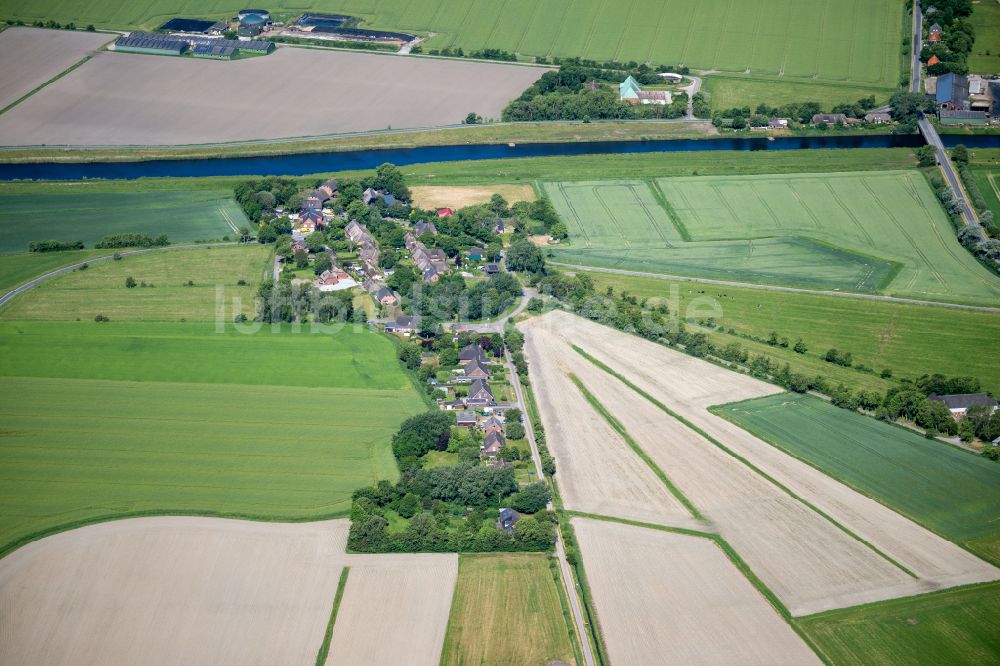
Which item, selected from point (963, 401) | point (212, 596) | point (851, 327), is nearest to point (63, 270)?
point (212, 596)

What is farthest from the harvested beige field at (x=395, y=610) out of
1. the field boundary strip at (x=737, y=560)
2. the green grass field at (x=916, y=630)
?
the green grass field at (x=916, y=630)

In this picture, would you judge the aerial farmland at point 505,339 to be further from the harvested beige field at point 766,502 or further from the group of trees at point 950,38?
the group of trees at point 950,38

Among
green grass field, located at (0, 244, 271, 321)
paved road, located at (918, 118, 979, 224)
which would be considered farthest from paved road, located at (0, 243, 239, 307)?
paved road, located at (918, 118, 979, 224)

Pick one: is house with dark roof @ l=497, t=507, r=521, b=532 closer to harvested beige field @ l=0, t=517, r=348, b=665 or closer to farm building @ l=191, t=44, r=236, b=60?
harvested beige field @ l=0, t=517, r=348, b=665

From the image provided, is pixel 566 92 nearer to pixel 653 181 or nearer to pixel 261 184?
pixel 653 181

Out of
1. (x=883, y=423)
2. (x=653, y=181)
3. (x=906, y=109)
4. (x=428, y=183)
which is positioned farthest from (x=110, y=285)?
(x=906, y=109)

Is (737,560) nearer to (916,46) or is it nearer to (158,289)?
(158,289)
